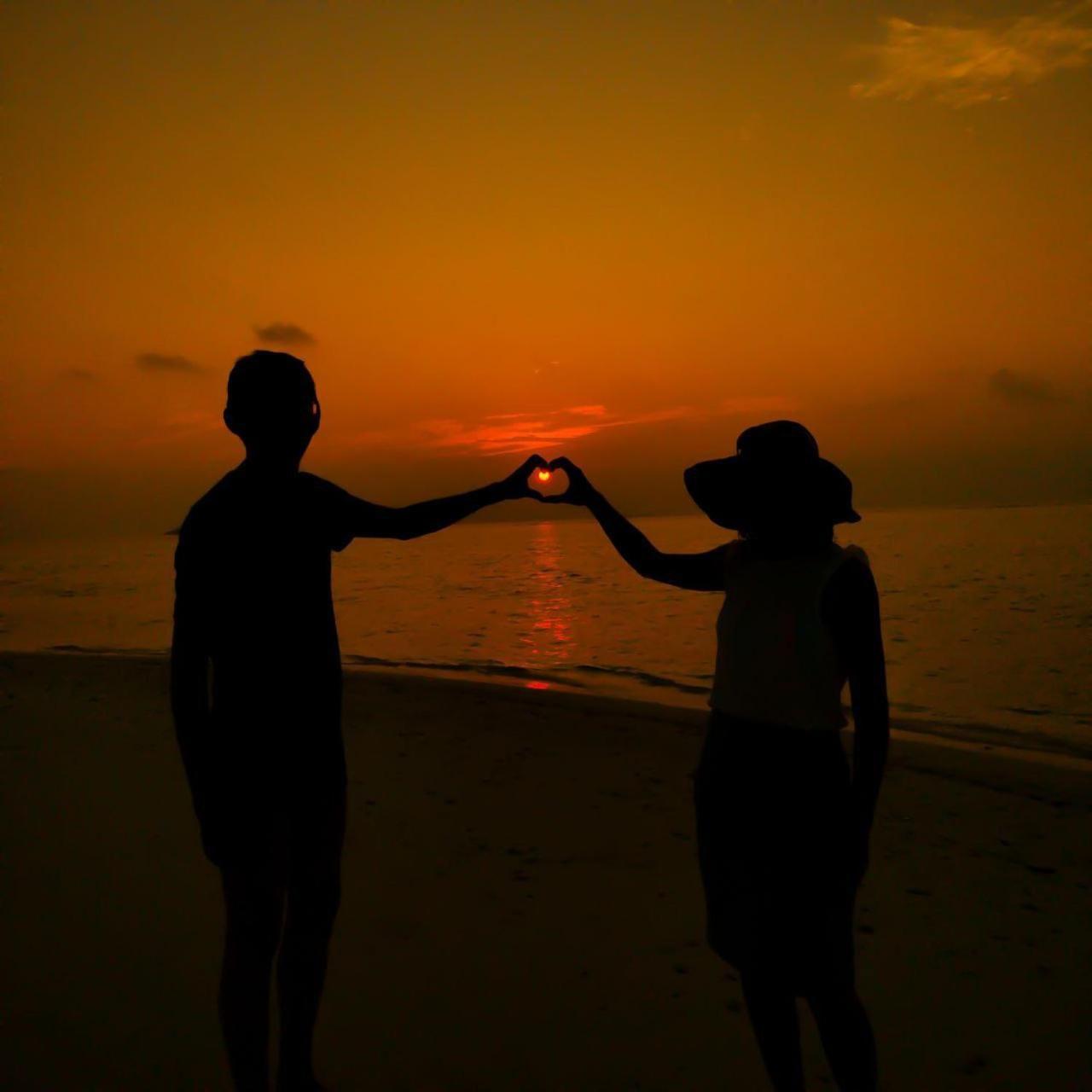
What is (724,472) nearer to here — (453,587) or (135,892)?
(135,892)

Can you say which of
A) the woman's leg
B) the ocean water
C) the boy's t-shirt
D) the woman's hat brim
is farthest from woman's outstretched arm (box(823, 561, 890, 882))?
the ocean water

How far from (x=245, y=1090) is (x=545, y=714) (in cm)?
715

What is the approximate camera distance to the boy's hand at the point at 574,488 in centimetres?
323

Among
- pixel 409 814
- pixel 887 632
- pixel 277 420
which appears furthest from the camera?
pixel 887 632

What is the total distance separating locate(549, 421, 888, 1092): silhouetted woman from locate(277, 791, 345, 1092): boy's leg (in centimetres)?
117

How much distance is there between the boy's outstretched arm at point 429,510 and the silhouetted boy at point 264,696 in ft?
0.24

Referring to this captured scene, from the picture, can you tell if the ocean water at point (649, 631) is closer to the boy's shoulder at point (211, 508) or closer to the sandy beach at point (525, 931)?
the sandy beach at point (525, 931)

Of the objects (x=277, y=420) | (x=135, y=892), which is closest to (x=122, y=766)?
(x=135, y=892)

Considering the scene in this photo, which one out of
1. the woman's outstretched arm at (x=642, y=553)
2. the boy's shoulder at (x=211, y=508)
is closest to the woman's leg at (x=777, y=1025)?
the woman's outstretched arm at (x=642, y=553)

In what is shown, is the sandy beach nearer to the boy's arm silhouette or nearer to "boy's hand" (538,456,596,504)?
the boy's arm silhouette

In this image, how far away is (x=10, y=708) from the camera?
9297 mm

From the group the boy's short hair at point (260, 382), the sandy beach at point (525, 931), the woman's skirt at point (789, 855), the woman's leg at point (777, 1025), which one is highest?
the boy's short hair at point (260, 382)

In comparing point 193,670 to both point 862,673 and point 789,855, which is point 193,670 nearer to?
point 789,855

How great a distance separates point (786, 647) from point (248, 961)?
6.11 ft
